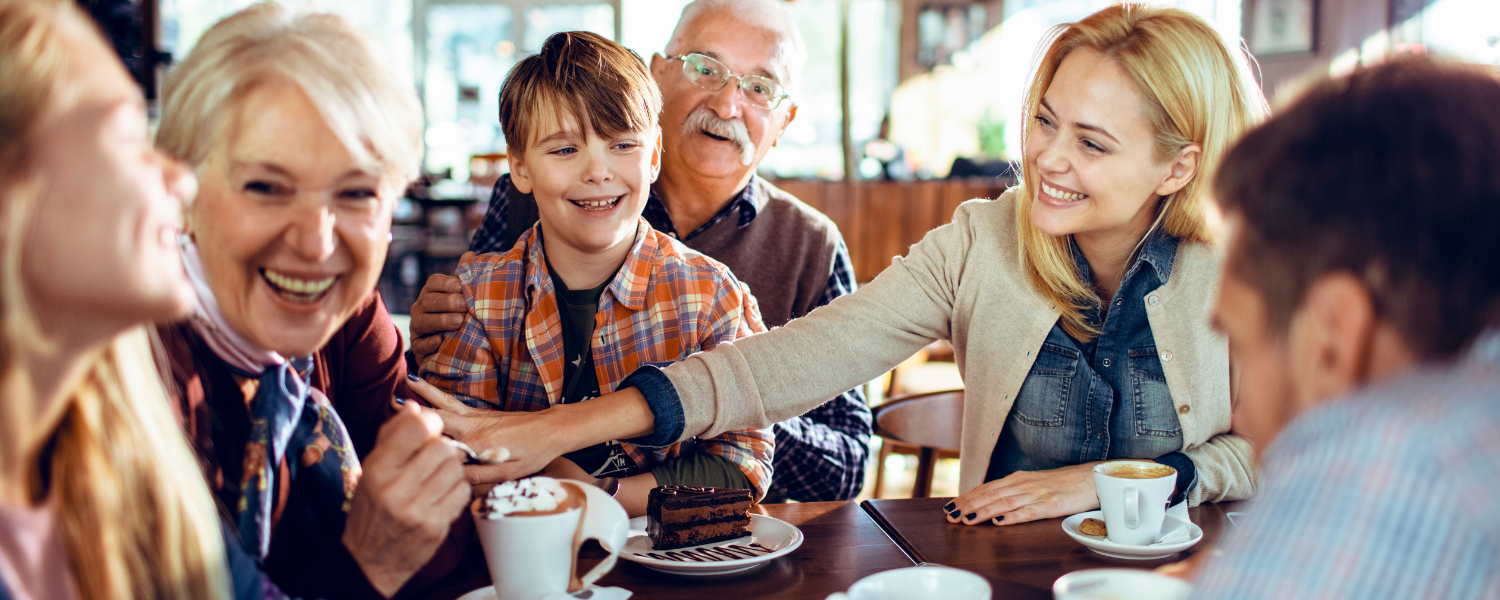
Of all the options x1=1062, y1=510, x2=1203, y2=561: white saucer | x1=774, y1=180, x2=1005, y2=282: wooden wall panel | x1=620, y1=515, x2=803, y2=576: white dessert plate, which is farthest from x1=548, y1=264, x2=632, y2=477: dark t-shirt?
x1=774, y1=180, x2=1005, y2=282: wooden wall panel

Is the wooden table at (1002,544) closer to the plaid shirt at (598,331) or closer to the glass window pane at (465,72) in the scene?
the plaid shirt at (598,331)

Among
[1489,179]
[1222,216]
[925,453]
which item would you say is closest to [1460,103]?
[1489,179]

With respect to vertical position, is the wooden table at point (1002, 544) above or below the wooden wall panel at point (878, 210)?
below

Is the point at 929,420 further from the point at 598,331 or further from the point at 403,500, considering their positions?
the point at 403,500

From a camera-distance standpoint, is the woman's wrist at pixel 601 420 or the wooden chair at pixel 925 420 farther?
the wooden chair at pixel 925 420

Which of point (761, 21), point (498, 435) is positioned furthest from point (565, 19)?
point (498, 435)

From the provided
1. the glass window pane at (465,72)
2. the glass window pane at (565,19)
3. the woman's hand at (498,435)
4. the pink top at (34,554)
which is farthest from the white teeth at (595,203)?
the glass window pane at (465,72)

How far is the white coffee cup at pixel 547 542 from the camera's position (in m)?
0.90

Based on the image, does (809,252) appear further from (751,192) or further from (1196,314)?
(1196,314)

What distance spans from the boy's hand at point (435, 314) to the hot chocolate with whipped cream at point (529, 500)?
2.41 ft

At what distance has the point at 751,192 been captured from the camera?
7.55 feet

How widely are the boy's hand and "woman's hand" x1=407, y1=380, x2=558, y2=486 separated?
0.97 ft

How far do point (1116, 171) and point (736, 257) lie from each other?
93 centimetres

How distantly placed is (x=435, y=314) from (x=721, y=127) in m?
0.89
